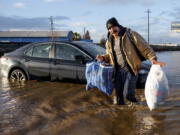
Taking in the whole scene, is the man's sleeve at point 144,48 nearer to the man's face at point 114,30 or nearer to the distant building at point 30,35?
the man's face at point 114,30

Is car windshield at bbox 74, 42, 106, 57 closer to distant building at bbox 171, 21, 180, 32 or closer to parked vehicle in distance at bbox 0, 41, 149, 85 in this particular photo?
parked vehicle in distance at bbox 0, 41, 149, 85

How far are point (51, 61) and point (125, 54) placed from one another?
394 cm

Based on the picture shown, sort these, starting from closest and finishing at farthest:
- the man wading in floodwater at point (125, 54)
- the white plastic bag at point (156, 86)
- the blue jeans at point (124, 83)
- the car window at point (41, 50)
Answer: the white plastic bag at point (156, 86)
the man wading in floodwater at point (125, 54)
the blue jeans at point (124, 83)
the car window at point (41, 50)

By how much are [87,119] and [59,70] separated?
3.99 m

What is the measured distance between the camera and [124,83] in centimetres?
649

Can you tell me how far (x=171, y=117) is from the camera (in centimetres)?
572

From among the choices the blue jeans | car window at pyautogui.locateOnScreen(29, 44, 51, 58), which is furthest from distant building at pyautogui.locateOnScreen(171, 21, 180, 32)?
the blue jeans

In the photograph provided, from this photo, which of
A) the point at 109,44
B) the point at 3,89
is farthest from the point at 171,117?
the point at 3,89

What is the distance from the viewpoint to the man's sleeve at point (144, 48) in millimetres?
6036

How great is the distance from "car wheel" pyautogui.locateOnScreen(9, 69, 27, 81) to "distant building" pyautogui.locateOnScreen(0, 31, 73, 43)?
7541 centimetres

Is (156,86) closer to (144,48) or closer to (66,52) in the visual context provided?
(144,48)

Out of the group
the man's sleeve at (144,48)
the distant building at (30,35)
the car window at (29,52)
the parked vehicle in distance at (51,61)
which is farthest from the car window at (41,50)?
the distant building at (30,35)

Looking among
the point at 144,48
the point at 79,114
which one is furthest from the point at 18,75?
the point at 144,48

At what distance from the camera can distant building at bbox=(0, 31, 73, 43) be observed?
8703 cm
